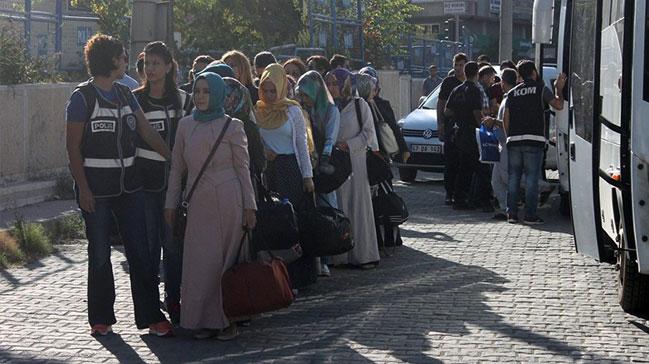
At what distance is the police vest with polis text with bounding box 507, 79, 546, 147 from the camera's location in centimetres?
1462

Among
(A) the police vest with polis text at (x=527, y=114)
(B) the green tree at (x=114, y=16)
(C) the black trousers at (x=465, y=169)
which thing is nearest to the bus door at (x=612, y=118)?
(A) the police vest with polis text at (x=527, y=114)

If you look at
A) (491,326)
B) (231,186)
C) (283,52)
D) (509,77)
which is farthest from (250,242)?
(283,52)

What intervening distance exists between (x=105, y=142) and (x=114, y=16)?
18.3 m

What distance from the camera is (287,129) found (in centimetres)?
980

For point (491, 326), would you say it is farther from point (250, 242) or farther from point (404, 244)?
point (404, 244)

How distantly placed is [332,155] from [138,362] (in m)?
3.50

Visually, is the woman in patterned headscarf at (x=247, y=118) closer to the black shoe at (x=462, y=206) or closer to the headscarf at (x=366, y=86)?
the headscarf at (x=366, y=86)

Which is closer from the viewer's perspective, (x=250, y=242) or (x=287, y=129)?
(x=250, y=242)

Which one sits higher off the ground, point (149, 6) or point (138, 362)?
point (149, 6)

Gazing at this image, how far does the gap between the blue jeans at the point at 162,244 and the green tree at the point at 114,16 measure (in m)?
16.3

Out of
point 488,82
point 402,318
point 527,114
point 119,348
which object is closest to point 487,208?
point 488,82

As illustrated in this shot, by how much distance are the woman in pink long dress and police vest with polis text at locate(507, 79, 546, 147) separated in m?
6.98

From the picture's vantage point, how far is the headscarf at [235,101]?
28.3 ft

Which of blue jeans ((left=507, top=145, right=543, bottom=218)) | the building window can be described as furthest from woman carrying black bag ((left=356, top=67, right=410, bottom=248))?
the building window
